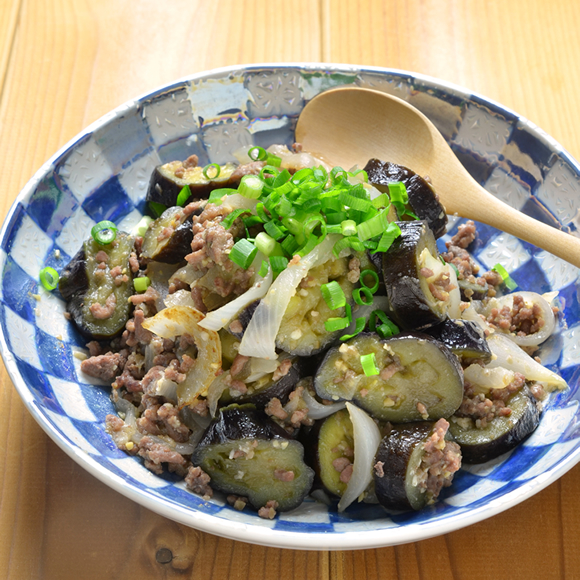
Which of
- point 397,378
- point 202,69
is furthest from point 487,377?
point 202,69

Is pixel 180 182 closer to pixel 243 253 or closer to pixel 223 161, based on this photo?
pixel 223 161

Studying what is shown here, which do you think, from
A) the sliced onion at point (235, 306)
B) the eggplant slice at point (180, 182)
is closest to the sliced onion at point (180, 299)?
the sliced onion at point (235, 306)

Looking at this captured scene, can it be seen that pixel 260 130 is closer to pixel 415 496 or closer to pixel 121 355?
pixel 121 355

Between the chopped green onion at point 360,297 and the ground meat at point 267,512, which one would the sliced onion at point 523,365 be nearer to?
the chopped green onion at point 360,297

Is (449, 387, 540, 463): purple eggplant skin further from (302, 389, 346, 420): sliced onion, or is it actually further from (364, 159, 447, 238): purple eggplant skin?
(364, 159, 447, 238): purple eggplant skin

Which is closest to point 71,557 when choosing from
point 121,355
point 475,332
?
point 121,355

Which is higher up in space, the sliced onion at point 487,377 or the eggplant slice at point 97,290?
the eggplant slice at point 97,290
